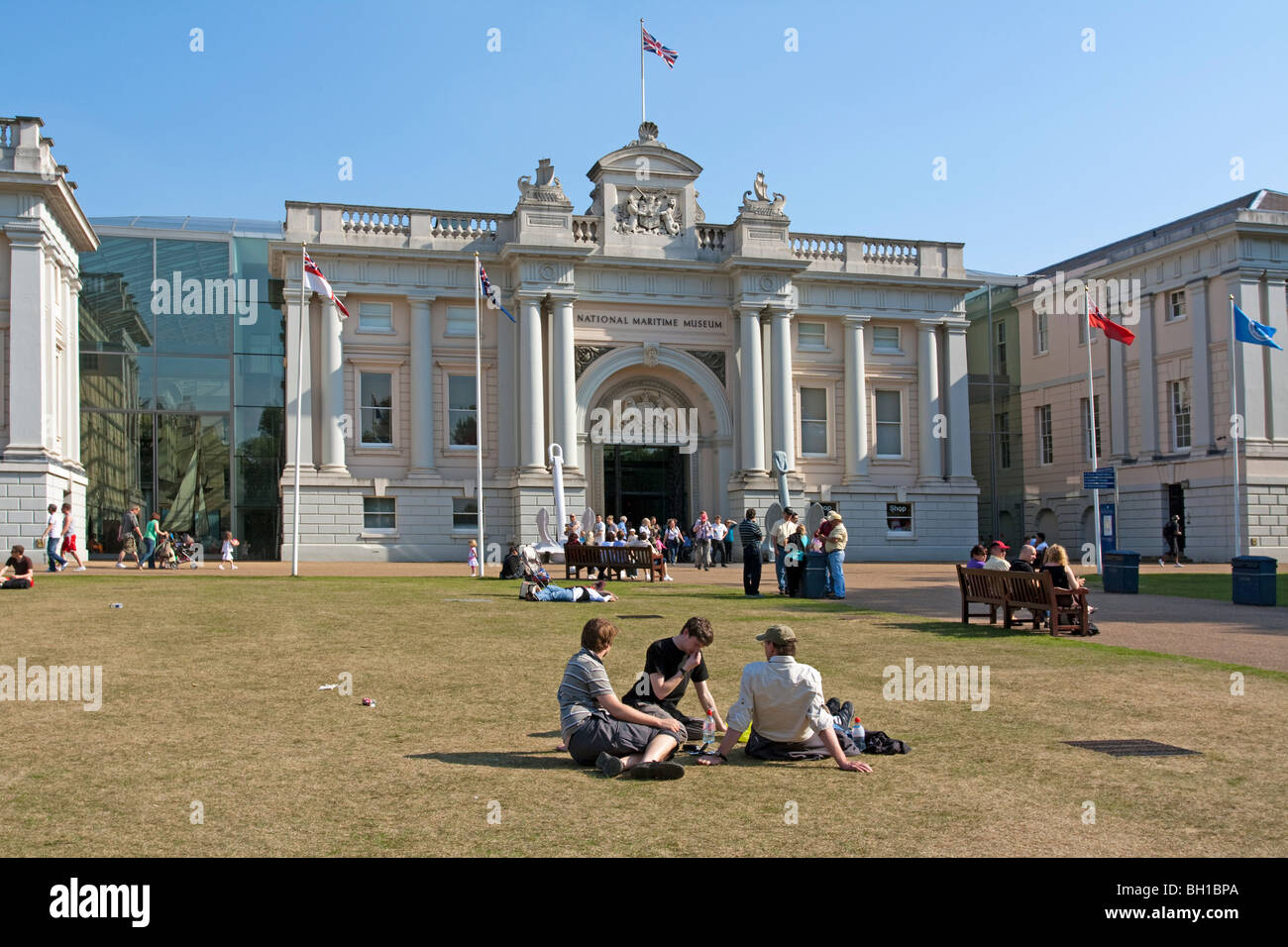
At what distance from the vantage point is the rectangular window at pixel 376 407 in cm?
4331

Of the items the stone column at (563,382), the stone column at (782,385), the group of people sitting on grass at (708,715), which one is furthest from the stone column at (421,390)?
the group of people sitting on grass at (708,715)

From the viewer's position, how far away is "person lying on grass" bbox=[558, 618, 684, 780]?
29.0 ft

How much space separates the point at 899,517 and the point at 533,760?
4004cm

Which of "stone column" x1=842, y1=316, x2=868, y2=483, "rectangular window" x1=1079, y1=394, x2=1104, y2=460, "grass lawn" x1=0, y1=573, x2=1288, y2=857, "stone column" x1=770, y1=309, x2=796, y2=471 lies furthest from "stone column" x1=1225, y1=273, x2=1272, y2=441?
"grass lawn" x1=0, y1=573, x2=1288, y2=857

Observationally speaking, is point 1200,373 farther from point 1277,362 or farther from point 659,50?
point 659,50

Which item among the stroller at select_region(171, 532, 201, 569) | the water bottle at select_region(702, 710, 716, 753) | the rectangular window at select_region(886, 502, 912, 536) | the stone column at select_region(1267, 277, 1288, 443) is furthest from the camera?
the rectangular window at select_region(886, 502, 912, 536)

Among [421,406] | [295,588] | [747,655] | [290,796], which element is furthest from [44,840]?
[421,406]

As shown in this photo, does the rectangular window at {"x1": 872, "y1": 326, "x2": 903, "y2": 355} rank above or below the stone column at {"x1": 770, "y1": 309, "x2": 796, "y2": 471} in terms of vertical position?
above

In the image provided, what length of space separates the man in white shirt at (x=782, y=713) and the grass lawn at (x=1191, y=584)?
17032 millimetres

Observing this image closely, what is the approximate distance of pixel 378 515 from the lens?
140 ft

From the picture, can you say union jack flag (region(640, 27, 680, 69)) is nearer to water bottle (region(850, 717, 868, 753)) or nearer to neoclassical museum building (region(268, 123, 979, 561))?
neoclassical museum building (region(268, 123, 979, 561))

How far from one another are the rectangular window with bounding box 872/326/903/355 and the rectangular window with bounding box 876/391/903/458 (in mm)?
1730

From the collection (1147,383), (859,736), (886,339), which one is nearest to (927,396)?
(886,339)

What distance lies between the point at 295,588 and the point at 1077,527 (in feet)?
123
